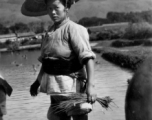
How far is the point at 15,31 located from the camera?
137 feet

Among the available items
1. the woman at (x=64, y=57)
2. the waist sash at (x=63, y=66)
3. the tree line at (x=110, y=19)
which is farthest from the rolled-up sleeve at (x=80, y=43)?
the tree line at (x=110, y=19)

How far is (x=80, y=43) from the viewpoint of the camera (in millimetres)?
4000

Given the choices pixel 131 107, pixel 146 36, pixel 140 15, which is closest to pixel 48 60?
pixel 131 107

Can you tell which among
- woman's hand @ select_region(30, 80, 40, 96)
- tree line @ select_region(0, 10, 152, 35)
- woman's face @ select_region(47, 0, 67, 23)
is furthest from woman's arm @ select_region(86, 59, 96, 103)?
tree line @ select_region(0, 10, 152, 35)

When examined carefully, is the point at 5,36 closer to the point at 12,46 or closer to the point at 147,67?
the point at 12,46

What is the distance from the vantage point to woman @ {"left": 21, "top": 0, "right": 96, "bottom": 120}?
13.2 feet

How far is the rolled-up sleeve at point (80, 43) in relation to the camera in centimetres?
396

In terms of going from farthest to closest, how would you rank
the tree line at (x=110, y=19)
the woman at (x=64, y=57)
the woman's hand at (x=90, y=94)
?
the tree line at (x=110, y=19) → the woman at (x=64, y=57) → the woman's hand at (x=90, y=94)

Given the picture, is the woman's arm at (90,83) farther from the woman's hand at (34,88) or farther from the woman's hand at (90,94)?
the woman's hand at (34,88)

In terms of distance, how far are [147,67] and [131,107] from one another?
0.27 m

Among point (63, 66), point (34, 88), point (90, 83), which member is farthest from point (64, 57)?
point (34, 88)

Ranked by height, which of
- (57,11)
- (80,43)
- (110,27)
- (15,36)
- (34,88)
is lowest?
(15,36)

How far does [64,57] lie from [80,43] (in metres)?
0.19

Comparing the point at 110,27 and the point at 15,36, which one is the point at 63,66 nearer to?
the point at 110,27
